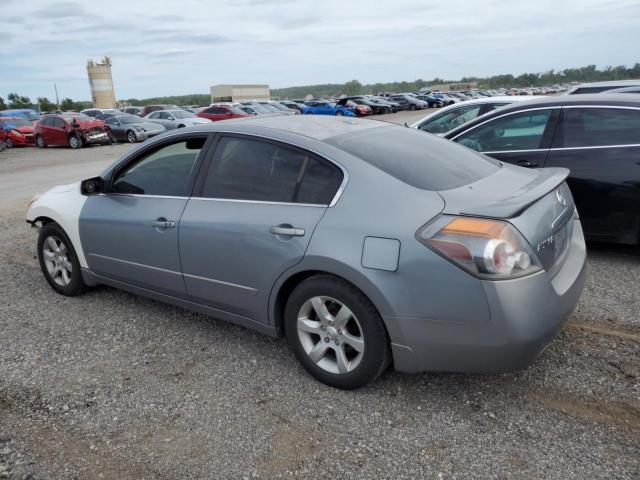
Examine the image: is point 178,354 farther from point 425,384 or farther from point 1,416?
point 425,384

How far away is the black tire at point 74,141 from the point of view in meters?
22.8

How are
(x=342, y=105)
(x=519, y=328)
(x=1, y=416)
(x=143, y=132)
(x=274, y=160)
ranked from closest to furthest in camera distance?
(x=519, y=328)
(x=1, y=416)
(x=274, y=160)
(x=143, y=132)
(x=342, y=105)

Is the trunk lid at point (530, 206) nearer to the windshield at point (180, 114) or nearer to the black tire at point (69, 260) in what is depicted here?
the black tire at point (69, 260)

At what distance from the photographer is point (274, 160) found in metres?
3.37

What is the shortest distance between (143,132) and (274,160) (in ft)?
72.5

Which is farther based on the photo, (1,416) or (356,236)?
(1,416)

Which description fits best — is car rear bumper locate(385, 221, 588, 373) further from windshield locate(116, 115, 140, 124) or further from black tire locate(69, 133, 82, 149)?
windshield locate(116, 115, 140, 124)

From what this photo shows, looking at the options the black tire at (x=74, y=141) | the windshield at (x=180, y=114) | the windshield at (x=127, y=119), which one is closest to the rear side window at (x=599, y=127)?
the black tire at (x=74, y=141)

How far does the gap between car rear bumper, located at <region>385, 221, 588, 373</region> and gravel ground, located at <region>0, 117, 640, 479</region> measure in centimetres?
35

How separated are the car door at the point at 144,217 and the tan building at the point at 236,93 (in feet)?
267

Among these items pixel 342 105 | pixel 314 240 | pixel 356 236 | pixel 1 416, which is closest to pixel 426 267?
pixel 356 236

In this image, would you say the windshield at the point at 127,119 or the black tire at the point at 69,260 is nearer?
the black tire at the point at 69,260

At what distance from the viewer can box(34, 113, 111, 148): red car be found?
897 inches

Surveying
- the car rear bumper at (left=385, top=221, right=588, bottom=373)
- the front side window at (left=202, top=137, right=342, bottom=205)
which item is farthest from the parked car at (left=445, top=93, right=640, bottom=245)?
the front side window at (left=202, top=137, right=342, bottom=205)
